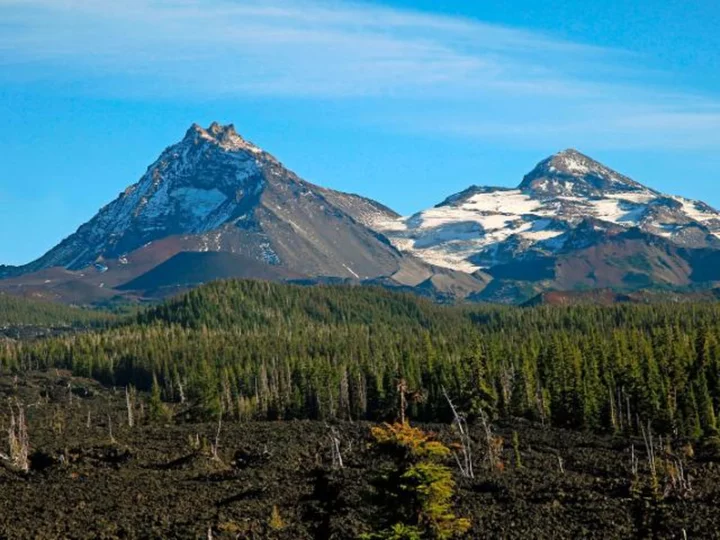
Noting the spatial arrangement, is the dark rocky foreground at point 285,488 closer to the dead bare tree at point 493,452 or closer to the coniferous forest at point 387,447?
the coniferous forest at point 387,447

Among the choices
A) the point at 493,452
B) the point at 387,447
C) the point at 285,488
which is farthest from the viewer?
the point at 493,452

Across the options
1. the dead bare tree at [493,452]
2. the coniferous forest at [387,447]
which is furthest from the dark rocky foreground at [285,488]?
the dead bare tree at [493,452]

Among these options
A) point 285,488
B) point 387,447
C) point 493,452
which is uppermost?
point 387,447

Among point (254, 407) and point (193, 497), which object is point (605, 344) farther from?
point (193, 497)

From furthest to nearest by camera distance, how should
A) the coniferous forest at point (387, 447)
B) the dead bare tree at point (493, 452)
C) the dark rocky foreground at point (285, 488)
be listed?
the dead bare tree at point (493, 452) < the dark rocky foreground at point (285, 488) < the coniferous forest at point (387, 447)

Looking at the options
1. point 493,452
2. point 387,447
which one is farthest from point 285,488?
point 387,447

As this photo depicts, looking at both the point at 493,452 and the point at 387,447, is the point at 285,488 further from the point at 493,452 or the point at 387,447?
the point at 387,447

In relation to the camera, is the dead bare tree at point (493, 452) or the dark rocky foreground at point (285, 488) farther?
the dead bare tree at point (493, 452)

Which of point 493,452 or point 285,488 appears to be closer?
point 285,488

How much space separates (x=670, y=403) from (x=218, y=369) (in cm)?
8311

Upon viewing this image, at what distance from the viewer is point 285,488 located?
3506 inches

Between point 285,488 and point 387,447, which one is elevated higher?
point 387,447

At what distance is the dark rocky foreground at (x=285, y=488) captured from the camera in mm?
72062

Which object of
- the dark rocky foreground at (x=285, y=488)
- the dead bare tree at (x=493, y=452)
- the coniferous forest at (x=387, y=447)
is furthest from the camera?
the dead bare tree at (x=493, y=452)
